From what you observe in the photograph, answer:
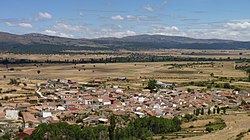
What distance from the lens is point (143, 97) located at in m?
62.4

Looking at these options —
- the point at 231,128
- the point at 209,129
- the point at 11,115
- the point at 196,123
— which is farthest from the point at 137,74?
the point at 209,129

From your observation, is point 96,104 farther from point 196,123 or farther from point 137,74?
point 137,74

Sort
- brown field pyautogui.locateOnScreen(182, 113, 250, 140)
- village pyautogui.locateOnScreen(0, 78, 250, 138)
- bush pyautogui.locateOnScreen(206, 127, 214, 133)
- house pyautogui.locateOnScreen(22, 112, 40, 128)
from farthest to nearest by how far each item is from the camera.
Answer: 1. village pyautogui.locateOnScreen(0, 78, 250, 138)
2. house pyautogui.locateOnScreen(22, 112, 40, 128)
3. bush pyautogui.locateOnScreen(206, 127, 214, 133)
4. brown field pyautogui.locateOnScreen(182, 113, 250, 140)

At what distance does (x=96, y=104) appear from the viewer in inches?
2234

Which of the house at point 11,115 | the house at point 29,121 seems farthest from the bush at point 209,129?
the house at point 11,115

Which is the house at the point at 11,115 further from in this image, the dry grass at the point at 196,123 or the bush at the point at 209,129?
the bush at the point at 209,129

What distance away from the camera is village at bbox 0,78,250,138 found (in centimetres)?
4412

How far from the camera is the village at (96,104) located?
44125mm

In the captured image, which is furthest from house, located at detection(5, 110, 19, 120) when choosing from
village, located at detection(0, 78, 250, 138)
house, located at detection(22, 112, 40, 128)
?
house, located at detection(22, 112, 40, 128)

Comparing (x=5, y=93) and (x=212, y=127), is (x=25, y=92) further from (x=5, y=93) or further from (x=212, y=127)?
(x=212, y=127)

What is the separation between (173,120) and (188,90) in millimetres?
28344

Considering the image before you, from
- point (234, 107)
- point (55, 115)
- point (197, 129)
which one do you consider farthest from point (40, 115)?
point (234, 107)

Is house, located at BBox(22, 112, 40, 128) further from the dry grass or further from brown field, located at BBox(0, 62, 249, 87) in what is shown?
brown field, located at BBox(0, 62, 249, 87)

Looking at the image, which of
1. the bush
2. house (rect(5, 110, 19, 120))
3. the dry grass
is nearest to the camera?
the bush
